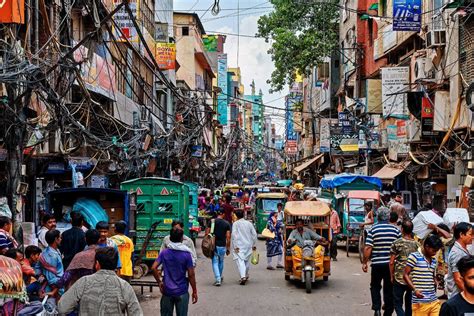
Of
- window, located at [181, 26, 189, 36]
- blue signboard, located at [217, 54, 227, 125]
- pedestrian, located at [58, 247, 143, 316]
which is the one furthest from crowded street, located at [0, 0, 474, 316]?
blue signboard, located at [217, 54, 227, 125]

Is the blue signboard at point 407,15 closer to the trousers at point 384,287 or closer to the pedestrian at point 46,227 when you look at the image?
the trousers at point 384,287

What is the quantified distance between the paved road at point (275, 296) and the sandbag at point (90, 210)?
185cm

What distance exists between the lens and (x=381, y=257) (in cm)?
1177

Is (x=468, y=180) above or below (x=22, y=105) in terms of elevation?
below

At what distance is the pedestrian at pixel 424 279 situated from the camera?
31.3 feet

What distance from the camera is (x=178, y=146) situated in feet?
121

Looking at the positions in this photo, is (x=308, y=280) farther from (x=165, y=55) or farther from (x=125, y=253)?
(x=165, y=55)

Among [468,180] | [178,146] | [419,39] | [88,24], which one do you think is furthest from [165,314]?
[178,146]

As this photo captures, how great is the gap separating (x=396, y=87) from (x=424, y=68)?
128 inches

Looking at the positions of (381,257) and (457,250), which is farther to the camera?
(381,257)

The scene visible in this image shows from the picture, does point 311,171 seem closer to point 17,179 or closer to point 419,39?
point 419,39

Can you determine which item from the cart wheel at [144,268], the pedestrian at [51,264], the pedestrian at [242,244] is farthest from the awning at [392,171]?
the pedestrian at [51,264]

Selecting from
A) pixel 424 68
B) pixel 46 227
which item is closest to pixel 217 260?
pixel 46 227

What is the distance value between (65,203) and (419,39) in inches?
779
